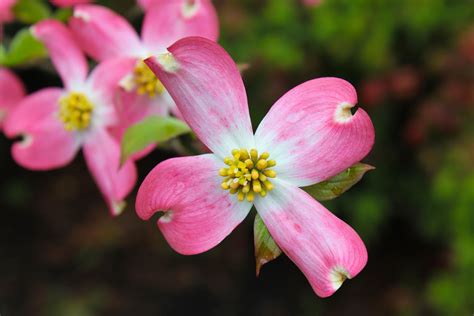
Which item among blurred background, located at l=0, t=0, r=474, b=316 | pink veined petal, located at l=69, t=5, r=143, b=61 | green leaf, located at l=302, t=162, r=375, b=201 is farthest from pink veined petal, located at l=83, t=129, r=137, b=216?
blurred background, located at l=0, t=0, r=474, b=316

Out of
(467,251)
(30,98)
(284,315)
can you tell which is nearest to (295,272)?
(284,315)

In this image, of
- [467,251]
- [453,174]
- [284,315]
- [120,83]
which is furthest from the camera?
[284,315]

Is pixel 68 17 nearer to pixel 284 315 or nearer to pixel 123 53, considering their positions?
pixel 123 53

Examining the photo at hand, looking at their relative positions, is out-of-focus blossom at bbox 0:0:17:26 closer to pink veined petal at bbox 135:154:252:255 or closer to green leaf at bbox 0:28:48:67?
green leaf at bbox 0:28:48:67

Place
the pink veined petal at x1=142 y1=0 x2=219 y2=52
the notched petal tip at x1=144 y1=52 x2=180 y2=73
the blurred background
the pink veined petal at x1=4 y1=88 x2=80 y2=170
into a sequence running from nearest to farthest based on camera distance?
1. the notched petal tip at x1=144 y1=52 x2=180 y2=73
2. the pink veined petal at x1=142 y1=0 x2=219 y2=52
3. the pink veined petal at x1=4 y1=88 x2=80 y2=170
4. the blurred background

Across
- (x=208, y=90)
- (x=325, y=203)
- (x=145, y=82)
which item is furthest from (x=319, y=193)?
(x=325, y=203)

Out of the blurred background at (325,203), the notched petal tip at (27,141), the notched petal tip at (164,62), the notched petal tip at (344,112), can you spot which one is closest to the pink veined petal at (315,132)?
the notched petal tip at (344,112)
